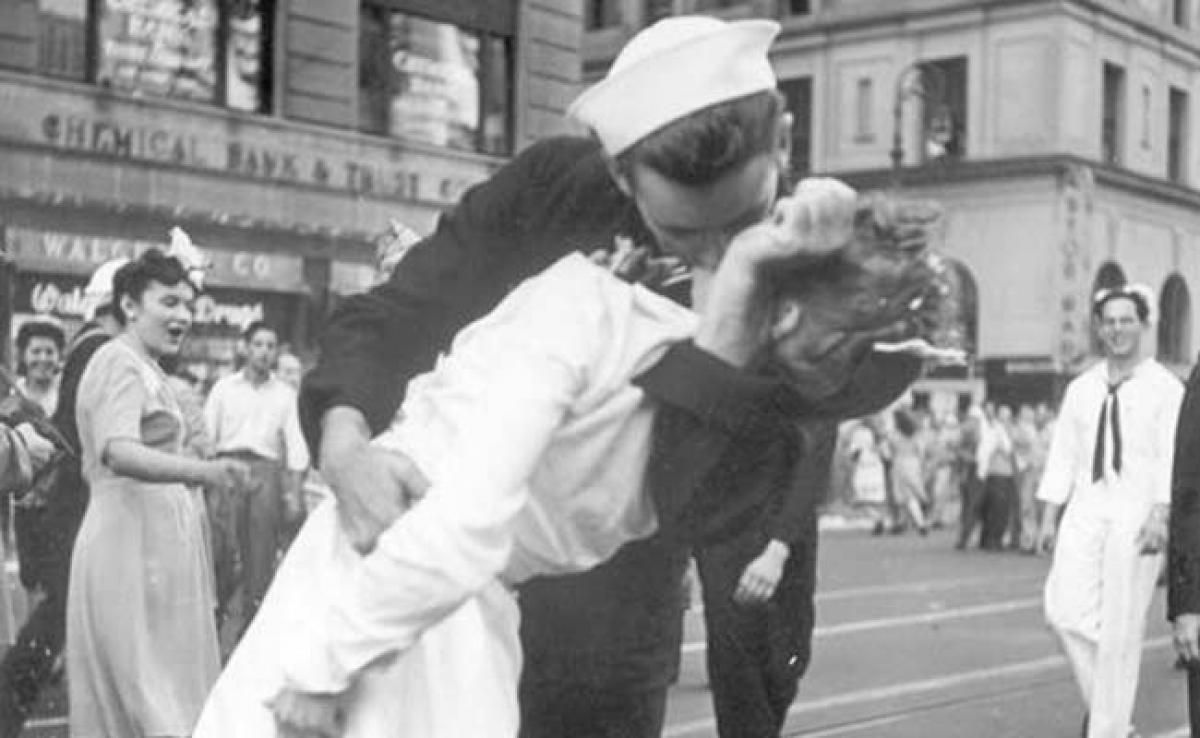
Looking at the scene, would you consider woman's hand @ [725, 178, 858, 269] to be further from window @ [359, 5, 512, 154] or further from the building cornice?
the building cornice

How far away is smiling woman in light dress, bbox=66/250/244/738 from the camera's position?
698cm

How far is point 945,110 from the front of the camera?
41969 millimetres

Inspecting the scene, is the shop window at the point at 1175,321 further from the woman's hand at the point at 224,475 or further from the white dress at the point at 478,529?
the white dress at the point at 478,529

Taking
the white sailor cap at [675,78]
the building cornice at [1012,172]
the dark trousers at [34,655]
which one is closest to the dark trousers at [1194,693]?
the dark trousers at [34,655]

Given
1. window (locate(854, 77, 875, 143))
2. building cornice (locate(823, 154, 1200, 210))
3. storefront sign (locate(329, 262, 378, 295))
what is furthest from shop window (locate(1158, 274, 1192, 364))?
storefront sign (locate(329, 262, 378, 295))

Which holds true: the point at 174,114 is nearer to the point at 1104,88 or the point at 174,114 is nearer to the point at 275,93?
the point at 275,93

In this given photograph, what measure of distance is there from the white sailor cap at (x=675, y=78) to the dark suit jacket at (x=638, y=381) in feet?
1.04

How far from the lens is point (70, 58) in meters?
20.2

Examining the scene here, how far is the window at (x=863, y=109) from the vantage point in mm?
43844

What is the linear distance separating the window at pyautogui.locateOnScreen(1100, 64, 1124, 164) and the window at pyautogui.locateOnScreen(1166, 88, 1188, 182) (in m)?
3.41

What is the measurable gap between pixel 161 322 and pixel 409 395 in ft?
14.7

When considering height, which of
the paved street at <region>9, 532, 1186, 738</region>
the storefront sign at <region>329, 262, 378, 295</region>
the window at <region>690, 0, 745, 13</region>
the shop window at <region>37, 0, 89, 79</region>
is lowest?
the paved street at <region>9, 532, 1186, 738</region>

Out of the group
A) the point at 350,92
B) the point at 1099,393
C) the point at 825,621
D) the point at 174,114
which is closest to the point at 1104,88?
the point at 350,92

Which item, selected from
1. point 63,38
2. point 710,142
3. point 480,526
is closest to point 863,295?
point 710,142
